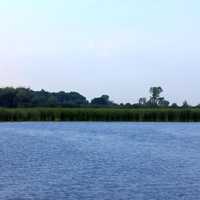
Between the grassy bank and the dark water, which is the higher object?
the grassy bank

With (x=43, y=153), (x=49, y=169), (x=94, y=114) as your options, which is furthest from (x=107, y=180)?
(x=94, y=114)

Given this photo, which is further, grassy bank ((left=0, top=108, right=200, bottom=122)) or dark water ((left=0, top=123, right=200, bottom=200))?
grassy bank ((left=0, top=108, right=200, bottom=122))

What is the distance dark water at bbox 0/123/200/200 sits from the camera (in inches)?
715

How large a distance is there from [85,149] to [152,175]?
37.8 ft

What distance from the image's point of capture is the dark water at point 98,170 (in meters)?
18.2

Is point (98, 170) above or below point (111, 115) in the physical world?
below

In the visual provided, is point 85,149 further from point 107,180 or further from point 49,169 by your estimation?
point 107,180

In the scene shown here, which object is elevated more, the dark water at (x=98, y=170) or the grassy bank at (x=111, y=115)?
the grassy bank at (x=111, y=115)

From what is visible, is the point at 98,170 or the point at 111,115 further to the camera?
the point at 111,115

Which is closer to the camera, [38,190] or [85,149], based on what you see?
[38,190]

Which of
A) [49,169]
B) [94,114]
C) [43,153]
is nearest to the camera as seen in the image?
[49,169]

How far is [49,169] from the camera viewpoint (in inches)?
936

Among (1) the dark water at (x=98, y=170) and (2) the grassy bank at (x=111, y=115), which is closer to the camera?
(1) the dark water at (x=98, y=170)

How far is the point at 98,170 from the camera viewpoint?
2352 centimetres
